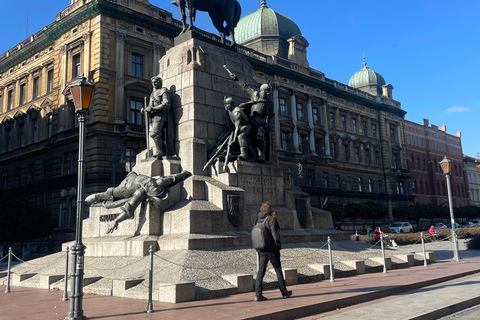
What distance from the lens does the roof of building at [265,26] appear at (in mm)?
66062

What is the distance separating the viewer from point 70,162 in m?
40.5

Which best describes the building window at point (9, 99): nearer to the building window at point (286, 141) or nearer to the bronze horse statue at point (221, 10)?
the building window at point (286, 141)

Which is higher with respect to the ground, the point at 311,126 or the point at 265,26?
the point at 265,26

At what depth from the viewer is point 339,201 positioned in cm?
6212

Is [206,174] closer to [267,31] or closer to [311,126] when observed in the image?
[311,126]

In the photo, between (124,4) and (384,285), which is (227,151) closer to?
(384,285)

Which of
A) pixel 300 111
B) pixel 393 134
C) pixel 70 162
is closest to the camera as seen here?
pixel 70 162

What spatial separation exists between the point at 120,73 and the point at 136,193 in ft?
98.6

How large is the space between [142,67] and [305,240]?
1263 inches

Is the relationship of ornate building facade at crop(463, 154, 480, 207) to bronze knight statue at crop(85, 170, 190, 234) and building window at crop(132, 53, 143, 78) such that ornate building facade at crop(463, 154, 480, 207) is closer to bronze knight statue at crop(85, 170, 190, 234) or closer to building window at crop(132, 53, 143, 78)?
building window at crop(132, 53, 143, 78)

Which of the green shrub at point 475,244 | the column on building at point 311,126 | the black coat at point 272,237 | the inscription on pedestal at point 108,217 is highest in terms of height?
the column on building at point 311,126

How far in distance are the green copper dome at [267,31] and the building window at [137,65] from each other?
27.6m

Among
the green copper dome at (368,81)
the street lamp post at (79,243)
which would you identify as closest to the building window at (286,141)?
the green copper dome at (368,81)

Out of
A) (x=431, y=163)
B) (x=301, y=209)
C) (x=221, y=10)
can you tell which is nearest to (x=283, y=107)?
(x=431, y=163)
